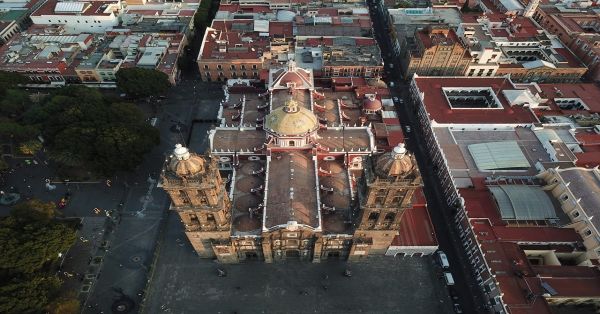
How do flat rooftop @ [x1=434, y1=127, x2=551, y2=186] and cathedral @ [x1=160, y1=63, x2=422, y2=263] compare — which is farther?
flat rooftop @ [x1=434, y1=127, x2=551, y2=186]

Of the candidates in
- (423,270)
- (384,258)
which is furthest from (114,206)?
(423,270)

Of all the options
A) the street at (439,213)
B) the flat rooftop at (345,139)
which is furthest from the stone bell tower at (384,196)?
the flat rooftop at (345,139)

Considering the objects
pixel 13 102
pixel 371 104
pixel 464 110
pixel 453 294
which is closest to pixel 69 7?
pixel 13 102

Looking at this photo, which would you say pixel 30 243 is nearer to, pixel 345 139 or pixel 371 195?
pixel 371 195

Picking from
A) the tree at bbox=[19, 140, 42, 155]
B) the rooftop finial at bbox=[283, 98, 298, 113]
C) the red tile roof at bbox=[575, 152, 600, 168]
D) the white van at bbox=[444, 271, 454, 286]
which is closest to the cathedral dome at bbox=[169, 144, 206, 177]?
the rooftop finial at bbox=[283, 98, 298, 113]

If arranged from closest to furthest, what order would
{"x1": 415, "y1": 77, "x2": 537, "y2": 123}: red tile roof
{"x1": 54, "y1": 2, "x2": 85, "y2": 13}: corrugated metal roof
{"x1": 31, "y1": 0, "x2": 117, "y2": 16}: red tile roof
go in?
{"x1": 415, "y1": 77, "x2": 537, "y2": 123}: red tile roof → {"x1": 54, "y1": 2, "x2": 85, "y2": 13}: corrugated metal roof → {"x1": 31, "y1": 0, "x2": 117, "y2": 16}: red tile roof

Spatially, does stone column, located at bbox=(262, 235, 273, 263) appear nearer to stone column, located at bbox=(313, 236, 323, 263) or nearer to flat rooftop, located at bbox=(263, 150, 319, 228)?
flat rooftop, located at bbox=(263, 150, 319, 228)

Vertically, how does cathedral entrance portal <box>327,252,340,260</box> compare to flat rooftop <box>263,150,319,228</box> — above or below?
below

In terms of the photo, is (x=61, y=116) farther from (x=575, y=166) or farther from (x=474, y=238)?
(x=575, y=166)
